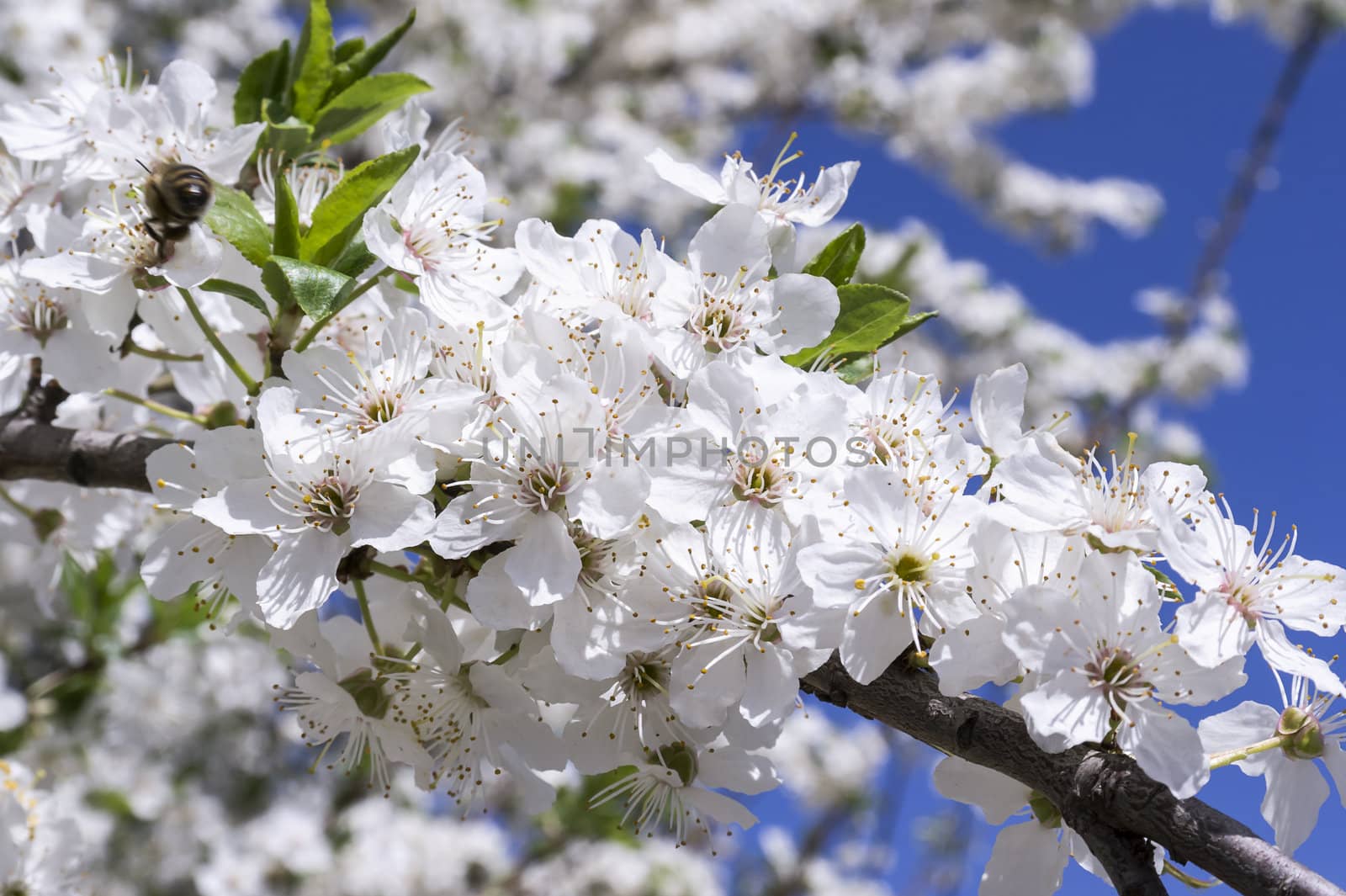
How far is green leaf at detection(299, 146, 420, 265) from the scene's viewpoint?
1467 millimetres

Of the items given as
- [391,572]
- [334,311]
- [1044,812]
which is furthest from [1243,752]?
[334,311]

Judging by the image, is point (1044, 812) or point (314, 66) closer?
point (1044, 812)

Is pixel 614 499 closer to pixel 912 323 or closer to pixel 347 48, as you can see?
pixel 912 323

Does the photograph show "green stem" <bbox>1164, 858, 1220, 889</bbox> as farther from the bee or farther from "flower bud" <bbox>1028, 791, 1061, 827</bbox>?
the bee

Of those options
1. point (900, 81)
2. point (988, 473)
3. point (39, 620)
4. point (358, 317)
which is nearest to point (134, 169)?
point (358, 317)

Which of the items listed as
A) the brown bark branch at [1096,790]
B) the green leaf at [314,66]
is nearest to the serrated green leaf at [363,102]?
the green leaf at [314,66]

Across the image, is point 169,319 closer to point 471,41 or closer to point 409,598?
point 409,598

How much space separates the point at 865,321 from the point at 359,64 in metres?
1.06

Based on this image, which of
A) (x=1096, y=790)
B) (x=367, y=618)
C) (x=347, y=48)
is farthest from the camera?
(x=347, y=48)

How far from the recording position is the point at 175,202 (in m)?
1.46

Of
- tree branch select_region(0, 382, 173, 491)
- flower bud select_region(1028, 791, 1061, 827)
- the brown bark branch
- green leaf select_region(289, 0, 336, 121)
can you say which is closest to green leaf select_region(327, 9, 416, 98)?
green leaf select_region(289, 0, 336, 121)

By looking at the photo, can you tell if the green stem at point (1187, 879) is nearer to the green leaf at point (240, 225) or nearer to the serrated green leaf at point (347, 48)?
the green leaf at point (240, 225)

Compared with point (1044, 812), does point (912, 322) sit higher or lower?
higher

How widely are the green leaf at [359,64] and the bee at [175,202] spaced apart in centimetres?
49
